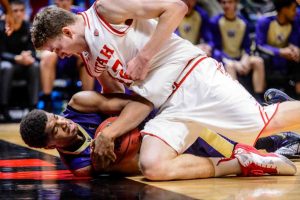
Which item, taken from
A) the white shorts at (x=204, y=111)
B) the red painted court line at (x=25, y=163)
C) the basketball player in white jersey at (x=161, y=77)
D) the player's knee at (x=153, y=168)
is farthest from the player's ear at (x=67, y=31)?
the red painted court line at (x=25, y=163)

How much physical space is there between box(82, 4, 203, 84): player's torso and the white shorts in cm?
13

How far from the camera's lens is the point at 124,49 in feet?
13.2

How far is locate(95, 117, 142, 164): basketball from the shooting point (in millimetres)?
4059

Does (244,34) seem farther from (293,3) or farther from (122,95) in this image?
(122,95)

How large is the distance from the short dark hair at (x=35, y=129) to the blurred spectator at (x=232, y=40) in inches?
200

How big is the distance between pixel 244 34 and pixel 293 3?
668 mm

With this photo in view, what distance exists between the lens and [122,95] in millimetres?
4191

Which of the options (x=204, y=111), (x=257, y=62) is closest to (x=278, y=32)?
(x=257, y=62)

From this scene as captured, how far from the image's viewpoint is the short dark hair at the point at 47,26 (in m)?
3.92

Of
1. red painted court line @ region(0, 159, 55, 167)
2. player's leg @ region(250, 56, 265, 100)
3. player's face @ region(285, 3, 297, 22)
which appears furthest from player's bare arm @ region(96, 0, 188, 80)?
player's face @ region(285, 3, 297, 22)

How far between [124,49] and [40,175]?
2.87ft

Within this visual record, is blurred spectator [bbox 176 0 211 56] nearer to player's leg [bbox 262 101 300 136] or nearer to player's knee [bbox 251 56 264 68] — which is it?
player's knee [bbox 251 56 264 68]

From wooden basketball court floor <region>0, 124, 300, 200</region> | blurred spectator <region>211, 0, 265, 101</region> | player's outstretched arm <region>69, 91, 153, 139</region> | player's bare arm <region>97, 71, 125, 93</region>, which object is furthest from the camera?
blurred spectator <region>211, 0, 265, 101</region>

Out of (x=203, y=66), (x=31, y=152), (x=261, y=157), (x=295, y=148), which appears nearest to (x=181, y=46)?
(x=203, y=66)
